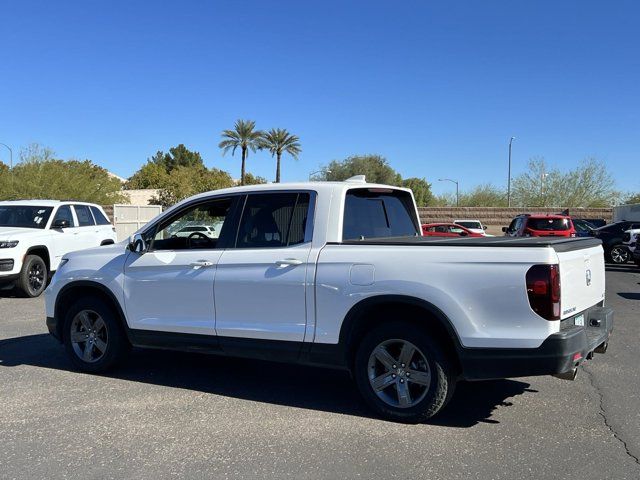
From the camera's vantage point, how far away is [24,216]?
41.6 ft

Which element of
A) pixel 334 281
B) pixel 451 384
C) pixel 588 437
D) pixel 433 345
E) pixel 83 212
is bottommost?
pixel 588 437

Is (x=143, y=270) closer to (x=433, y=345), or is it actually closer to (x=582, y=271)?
(x=433, y=345)

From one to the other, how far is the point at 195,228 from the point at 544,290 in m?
3.52

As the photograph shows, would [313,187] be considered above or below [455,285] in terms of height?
above

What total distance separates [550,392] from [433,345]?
1.77 metres

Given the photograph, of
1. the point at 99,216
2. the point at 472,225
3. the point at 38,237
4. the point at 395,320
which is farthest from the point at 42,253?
the point at 472,225

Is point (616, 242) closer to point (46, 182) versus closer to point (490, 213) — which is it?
point (490, 213)

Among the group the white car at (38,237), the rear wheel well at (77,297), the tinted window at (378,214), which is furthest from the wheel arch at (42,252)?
the tinted window at (378,214)

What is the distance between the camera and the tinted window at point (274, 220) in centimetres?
517

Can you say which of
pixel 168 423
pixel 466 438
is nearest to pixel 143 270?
pixel 168 423

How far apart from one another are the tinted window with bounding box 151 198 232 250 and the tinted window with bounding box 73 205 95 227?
27.5ft

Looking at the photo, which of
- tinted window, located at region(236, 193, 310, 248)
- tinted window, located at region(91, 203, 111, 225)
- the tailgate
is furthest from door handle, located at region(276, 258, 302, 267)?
tinted window, located at region(91, 203, 111, 225)

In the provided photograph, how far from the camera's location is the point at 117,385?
577 cm

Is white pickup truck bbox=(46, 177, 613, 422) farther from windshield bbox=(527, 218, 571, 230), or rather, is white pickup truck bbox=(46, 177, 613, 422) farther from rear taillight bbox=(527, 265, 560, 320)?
windshield bbox=(527, 218, 571, 230)
